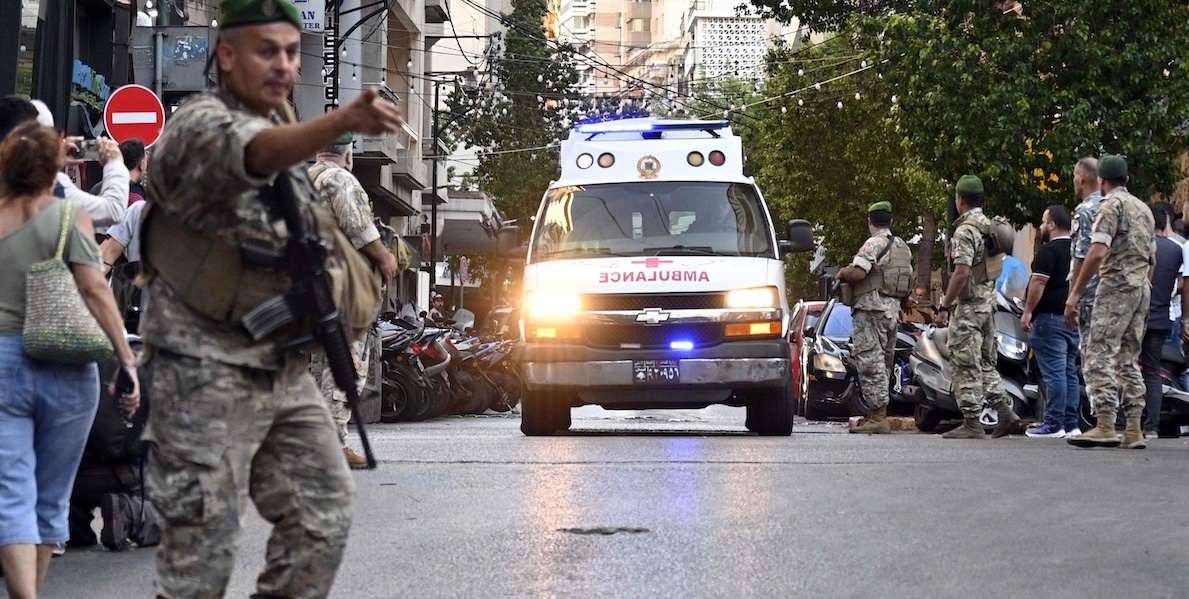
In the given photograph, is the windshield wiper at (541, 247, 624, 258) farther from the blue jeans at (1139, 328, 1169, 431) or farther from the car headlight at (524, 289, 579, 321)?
the blue jeans at (1139, 328, 1169, 431)

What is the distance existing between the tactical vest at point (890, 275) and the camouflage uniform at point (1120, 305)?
9.87 feet

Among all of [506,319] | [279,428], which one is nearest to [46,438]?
A: [279,428]

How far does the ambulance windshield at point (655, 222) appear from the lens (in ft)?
48.7

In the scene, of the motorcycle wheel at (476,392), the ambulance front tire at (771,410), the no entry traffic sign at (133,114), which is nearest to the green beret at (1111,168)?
the ambulance front tire at (771,410)

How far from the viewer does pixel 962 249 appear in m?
14.3

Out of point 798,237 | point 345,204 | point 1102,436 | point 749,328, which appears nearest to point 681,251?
point 749,328

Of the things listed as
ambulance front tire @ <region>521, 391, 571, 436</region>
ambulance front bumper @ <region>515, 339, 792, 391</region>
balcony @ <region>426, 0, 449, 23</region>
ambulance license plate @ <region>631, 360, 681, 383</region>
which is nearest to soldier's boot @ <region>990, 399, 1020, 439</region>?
ambulance front bumper @ <region>515, 339, 792, 391</region>

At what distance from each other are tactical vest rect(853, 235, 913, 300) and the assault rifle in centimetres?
1160

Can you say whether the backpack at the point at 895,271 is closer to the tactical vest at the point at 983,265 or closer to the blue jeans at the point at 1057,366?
the tactical vest at the point at 983,265

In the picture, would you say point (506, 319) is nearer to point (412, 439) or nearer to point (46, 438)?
point (412, 439)

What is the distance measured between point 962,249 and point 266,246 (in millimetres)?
10542

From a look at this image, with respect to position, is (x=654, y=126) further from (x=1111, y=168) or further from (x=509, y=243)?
(x=1111, y=168)

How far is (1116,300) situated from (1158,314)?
6.13 ft

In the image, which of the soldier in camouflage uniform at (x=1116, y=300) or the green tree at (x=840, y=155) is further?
the green tree at (x=840, y=155)
